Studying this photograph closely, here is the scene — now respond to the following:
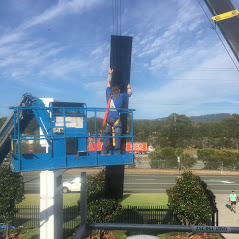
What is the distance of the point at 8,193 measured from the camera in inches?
352

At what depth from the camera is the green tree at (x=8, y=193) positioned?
8914mm

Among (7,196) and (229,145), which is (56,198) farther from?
(229,145)

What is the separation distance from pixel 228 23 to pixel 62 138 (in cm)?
569

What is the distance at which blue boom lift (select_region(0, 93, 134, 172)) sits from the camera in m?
4.62

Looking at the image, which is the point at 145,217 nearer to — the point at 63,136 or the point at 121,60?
the point at 63,136

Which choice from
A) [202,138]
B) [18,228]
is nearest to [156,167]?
[202,138]

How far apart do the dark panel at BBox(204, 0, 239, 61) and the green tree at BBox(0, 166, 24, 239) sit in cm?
866

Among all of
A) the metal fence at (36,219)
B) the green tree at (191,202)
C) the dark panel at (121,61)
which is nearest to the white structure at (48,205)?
the metal fence at (36,219)

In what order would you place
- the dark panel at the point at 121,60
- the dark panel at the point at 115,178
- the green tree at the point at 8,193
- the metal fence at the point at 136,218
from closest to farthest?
the dark panel at the point at 121,60 → the dark panel at the point at 115,178 → the green tree at the point at 8,193 → the metal fence at the point at 136,218

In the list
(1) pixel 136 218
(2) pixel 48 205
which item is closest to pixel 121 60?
(2) pixel 48 205

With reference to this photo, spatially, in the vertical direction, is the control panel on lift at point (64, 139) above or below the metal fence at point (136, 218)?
above

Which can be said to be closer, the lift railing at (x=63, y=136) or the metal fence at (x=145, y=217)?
the lift railing at (x=63, y=136)

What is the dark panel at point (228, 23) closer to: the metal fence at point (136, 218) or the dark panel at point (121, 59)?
the dark panel at point (121, 59)

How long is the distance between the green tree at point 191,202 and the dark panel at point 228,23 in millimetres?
4659
